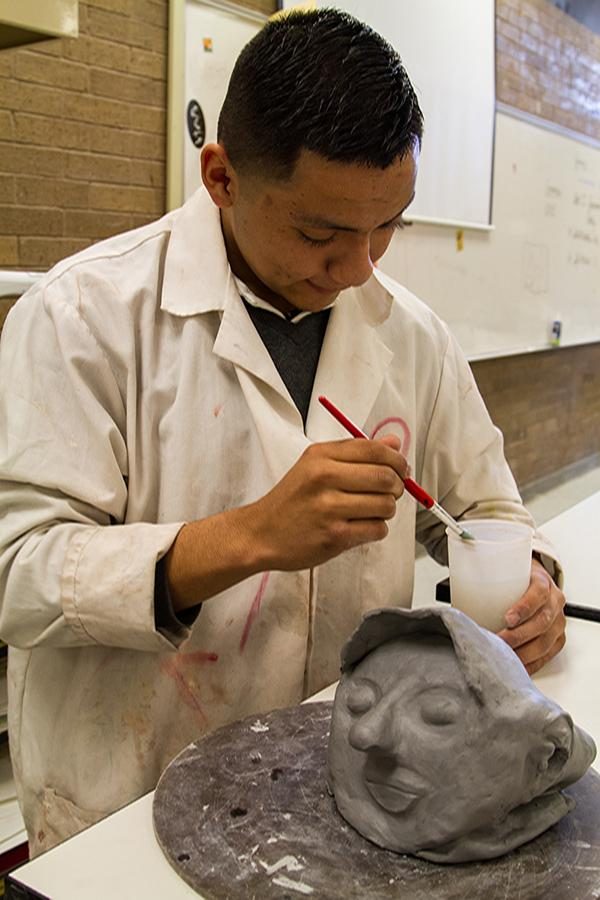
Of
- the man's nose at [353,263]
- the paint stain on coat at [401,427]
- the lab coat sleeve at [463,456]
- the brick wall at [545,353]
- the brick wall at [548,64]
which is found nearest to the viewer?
the man's nose at [353,263]

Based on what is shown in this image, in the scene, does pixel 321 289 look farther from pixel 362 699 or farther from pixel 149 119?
pixel 149 119

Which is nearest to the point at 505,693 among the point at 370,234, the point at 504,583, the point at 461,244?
the point at 504,583

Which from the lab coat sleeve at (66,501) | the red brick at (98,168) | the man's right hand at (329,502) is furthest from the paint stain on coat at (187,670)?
the red brick at (98,168)

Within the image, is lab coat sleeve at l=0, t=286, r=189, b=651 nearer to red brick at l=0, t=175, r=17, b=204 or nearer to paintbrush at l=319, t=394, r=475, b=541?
paintbrush at l=319, t=394, r=475, b=541

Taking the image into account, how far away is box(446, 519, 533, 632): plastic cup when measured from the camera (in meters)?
1.23

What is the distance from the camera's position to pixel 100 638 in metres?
1.09

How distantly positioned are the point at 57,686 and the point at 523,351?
449cm

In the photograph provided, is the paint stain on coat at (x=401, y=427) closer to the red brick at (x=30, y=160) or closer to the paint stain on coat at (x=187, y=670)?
the paint stain on coat at (x=187, y=670)

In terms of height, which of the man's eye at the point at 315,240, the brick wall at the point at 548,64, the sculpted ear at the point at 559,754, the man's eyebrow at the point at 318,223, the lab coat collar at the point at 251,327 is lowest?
the sculpted ear at the point at 559,754

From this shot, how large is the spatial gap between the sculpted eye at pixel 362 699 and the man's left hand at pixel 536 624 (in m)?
0.36

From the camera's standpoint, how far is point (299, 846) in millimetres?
890

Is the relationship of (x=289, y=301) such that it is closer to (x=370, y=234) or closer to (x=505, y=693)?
(x=370, y=234)

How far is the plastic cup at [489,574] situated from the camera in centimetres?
123

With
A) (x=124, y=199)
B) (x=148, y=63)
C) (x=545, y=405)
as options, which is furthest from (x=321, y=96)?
(x=545, y=405)
